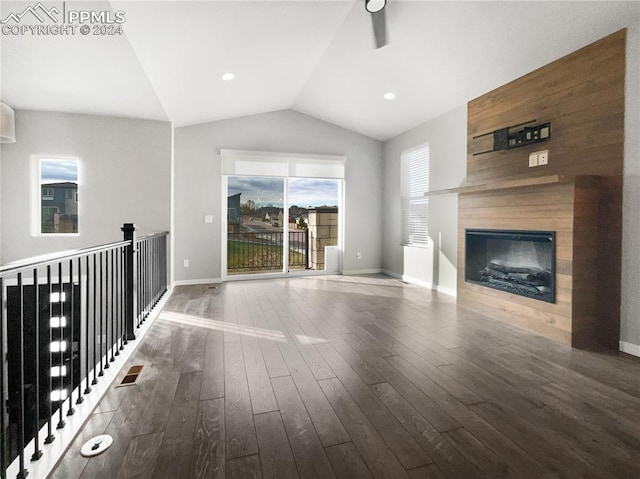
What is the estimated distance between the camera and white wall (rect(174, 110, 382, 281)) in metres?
5.84

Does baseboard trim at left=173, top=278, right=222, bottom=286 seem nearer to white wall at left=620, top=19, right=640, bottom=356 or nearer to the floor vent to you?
the floor vent

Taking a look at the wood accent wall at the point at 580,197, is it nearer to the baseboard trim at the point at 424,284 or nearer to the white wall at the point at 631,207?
the white wall at the point at 631,207

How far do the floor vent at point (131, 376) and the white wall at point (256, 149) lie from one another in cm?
354

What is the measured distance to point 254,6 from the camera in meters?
3.08

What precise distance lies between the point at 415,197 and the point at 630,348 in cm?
372

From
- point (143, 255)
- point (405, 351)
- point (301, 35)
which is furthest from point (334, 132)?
point (405, 351)

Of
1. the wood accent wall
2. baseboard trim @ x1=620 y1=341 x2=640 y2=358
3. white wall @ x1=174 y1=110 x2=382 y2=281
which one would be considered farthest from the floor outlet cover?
white wall @ x1=174 y1=110 x2=382 y2=281

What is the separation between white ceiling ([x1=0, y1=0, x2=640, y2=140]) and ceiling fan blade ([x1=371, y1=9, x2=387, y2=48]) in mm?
720

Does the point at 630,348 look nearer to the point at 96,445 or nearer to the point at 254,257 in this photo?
the point at 96,445

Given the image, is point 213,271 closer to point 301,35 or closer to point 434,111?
point 301,35

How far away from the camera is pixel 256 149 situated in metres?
6.23

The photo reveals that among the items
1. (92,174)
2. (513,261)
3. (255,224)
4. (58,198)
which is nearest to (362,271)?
(255,224)

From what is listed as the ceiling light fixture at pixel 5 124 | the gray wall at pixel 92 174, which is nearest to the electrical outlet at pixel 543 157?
the gray wall at pixel 92 174

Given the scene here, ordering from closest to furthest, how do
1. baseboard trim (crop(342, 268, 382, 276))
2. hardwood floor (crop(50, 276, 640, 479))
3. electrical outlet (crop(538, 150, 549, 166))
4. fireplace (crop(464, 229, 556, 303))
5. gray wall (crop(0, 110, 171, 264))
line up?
1. hardwood floor (crop(50, 276, 640, 479))
2. fireplace (crop(464, 229, 556, 303))
3. electrical outlet (crop(538, 150, 549, 166))
4. gray wall (crop(0, 110, 171, 264))
5. baseboard trim (crop(342, 268, 382, 276))
